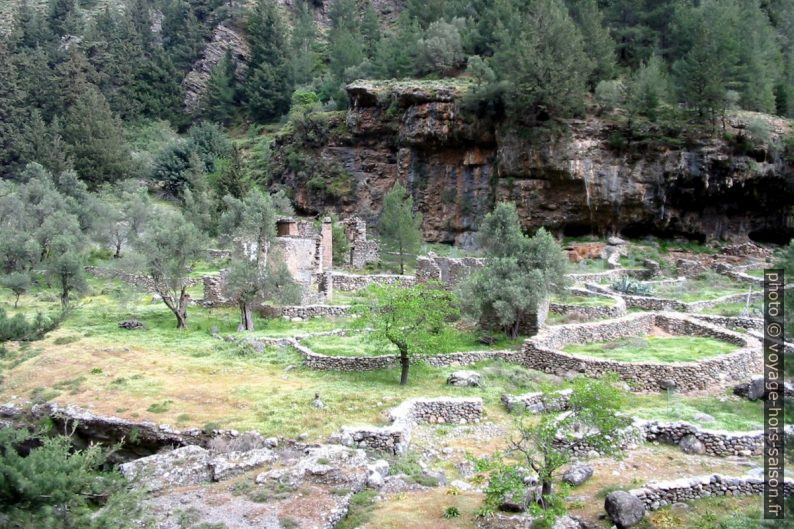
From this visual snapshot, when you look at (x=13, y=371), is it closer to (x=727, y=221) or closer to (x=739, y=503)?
(x=739, y=503)

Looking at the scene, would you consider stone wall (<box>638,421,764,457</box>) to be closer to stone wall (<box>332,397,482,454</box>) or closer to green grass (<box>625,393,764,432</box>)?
green grass (<box>625,393,764,432</box>)

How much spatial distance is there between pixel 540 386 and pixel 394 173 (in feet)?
123

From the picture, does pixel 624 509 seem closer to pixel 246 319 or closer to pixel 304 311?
pixel 246 319

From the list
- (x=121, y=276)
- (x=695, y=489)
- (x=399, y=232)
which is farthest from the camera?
(x=399, y=232)

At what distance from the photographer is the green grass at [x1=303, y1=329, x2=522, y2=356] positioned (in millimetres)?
21156

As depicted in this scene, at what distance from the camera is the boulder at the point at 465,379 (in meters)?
19.0

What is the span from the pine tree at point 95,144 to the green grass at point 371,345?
48182 mm

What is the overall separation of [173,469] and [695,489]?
10167 mm

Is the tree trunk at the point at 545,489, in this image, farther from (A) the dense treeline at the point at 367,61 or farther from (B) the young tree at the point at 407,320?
(A) the dense treeline at the point at 367,61

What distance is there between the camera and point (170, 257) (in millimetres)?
26531

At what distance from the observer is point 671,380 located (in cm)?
1880

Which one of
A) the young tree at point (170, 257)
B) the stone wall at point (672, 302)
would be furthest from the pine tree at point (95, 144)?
the stone wall at point (672, 302)

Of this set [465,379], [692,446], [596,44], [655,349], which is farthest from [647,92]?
[692,446]

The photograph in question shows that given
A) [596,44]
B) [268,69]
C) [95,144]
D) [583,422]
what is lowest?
[583,422]
